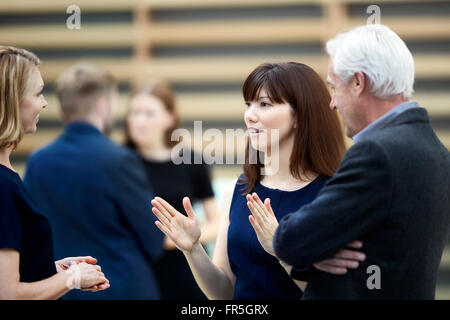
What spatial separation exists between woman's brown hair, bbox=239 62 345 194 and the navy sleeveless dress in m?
0.05

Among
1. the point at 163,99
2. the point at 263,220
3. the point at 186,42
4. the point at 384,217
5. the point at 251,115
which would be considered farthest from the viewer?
the point at 186,42

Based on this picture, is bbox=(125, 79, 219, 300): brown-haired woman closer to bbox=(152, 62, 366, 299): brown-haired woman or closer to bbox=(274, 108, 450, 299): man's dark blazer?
bbox=(152, 62, 366, 299): brown-haired woman

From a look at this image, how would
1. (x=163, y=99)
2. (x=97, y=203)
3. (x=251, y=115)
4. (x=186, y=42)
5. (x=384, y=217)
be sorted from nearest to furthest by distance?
(x=384, y=217), (x=251, y=115), (x=97, y=203), (x=163, y=99), (x=186, y=42)

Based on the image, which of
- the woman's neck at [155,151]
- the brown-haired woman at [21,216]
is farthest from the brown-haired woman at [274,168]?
the woman's neck at [155,151]

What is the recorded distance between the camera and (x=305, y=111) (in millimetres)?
1187

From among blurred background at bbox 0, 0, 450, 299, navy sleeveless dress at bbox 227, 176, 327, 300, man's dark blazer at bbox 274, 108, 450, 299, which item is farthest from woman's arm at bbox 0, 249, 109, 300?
blurred background at bbox 0, 0, 450, 299

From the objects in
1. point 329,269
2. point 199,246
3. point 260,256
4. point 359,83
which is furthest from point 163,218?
point 359,83

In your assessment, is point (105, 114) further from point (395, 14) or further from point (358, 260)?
point (395, 14)

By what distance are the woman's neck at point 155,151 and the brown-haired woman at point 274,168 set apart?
127 cm

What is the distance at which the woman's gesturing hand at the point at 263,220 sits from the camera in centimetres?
107

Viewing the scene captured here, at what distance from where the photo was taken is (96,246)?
5.96 feet

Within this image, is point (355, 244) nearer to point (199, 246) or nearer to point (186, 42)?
point (199, 246)

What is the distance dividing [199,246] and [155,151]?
1.33 meters

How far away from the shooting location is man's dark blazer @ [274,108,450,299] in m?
0.95
